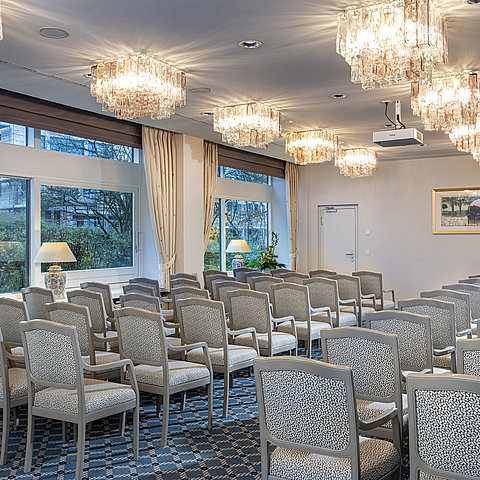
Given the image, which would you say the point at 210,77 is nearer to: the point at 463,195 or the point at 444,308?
the point at 444,308

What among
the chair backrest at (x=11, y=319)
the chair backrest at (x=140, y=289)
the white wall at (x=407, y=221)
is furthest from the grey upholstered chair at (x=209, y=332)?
the white wall at (x=407, y=221)

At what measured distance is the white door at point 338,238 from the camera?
12.4 metres

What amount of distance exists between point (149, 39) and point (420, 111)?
2.75m

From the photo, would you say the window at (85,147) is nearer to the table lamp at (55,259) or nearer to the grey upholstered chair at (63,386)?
the table lamp at (55,259)

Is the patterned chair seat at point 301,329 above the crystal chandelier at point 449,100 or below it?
below

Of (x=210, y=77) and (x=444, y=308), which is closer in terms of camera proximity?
(x=444, y=308)

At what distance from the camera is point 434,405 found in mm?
A: 2184

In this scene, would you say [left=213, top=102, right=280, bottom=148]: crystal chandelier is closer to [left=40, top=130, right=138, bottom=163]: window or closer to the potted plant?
[left=40, top=130, right=138, bottom=163]: window

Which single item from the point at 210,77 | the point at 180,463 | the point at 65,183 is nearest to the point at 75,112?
the point at 65,183

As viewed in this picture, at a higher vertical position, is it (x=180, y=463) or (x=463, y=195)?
(x=463, y=195)

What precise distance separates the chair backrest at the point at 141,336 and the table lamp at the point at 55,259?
2.74 metres

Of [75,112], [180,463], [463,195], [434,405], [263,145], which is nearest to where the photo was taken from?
[434,405]

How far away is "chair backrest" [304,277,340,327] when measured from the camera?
21.9 feet

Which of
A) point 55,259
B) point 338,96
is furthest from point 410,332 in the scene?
point 55,259
